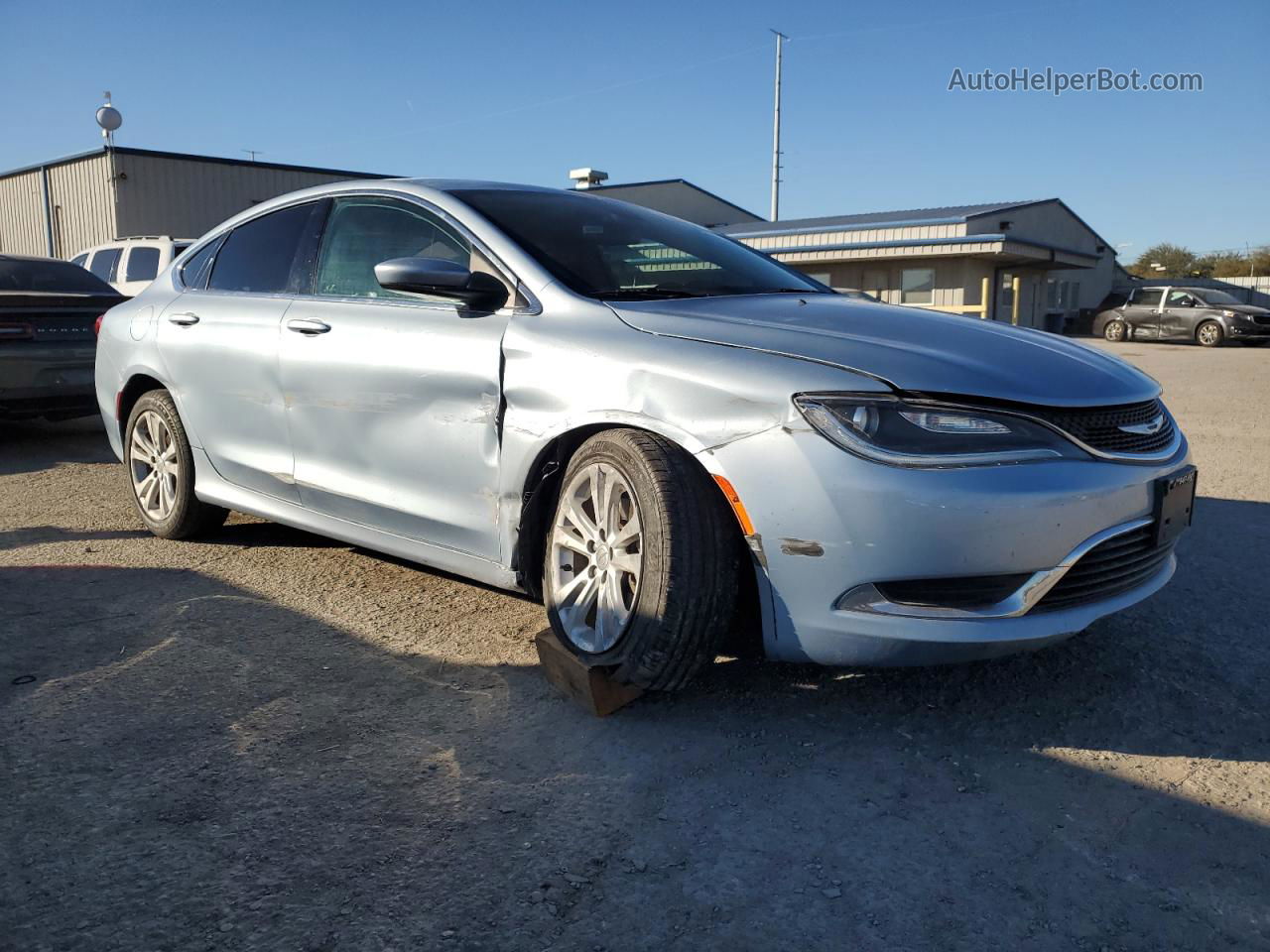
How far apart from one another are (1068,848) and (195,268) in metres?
4.34

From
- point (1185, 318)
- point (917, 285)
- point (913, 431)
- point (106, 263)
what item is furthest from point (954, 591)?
point (1185, 318)

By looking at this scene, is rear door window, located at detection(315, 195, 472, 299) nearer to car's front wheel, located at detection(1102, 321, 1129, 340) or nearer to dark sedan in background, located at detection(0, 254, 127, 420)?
dark sedan in background, located at detection(0, 254, 127, 420)

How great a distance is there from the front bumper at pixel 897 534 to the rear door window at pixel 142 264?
11.9 meters

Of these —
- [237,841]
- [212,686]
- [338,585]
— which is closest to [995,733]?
[237,841]

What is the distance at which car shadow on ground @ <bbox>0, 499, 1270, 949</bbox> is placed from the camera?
6.47 feet

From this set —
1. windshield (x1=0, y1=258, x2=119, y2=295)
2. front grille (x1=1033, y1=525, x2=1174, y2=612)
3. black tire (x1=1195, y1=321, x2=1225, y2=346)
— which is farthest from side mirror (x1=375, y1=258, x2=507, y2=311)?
black tire (x1=1195, y1=321, x2=1225, y2=346)

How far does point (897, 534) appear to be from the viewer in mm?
2469

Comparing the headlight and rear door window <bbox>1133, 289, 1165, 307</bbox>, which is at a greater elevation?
rear door window <bbox>1133, 289, 1165, 307</bbox>

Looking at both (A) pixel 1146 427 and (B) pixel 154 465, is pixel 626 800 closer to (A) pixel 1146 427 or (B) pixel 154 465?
(A) pixel 1146 427

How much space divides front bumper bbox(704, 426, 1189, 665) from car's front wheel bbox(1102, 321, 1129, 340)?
28.8 m

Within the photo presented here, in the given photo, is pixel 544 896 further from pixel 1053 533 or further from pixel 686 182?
pixel 686 182

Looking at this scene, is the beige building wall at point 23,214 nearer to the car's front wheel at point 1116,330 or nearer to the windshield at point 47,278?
the windshield at point 47,278

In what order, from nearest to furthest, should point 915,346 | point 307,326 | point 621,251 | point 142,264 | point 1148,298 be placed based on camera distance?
1. point 915,346
2. point 621,251
3. point 307,326
4. point 142,264
5. point 1148,298

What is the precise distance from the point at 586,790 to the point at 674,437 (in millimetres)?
925
